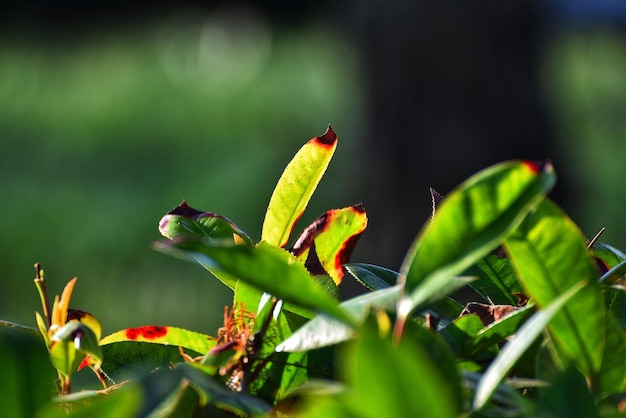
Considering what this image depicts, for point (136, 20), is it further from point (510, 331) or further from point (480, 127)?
point (510, 331)

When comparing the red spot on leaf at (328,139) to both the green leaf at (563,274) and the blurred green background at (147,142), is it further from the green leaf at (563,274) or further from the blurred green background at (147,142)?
the blurred green background at (147,142)

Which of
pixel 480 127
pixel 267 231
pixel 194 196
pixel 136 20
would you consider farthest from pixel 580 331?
pixel 136 20

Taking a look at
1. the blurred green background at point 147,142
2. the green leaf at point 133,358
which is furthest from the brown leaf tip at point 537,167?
the blurred green background at point 147,142

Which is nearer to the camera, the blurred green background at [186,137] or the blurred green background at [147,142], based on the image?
the blurred green background at [186,137]

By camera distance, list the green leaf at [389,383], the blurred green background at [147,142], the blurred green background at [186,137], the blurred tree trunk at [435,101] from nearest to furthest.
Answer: the green leaf at [389,383]
the blurred tree trunk at [435,101]
the blurred green background at [186,137]
the blurred green background at [147,142]

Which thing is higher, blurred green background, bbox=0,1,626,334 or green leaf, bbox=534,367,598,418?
green leaf, bbox=534,367,598,418

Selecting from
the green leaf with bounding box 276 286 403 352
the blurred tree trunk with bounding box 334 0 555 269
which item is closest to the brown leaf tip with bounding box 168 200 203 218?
the green leaf with bounding box 276 286 403 352

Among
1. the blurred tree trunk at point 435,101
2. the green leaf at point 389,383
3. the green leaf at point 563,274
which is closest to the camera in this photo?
the green leaf at point 389,383

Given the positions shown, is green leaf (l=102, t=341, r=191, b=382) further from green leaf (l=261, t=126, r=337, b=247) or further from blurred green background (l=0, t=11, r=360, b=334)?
blurred green background (l=0, t=11, r=360, b=334)
